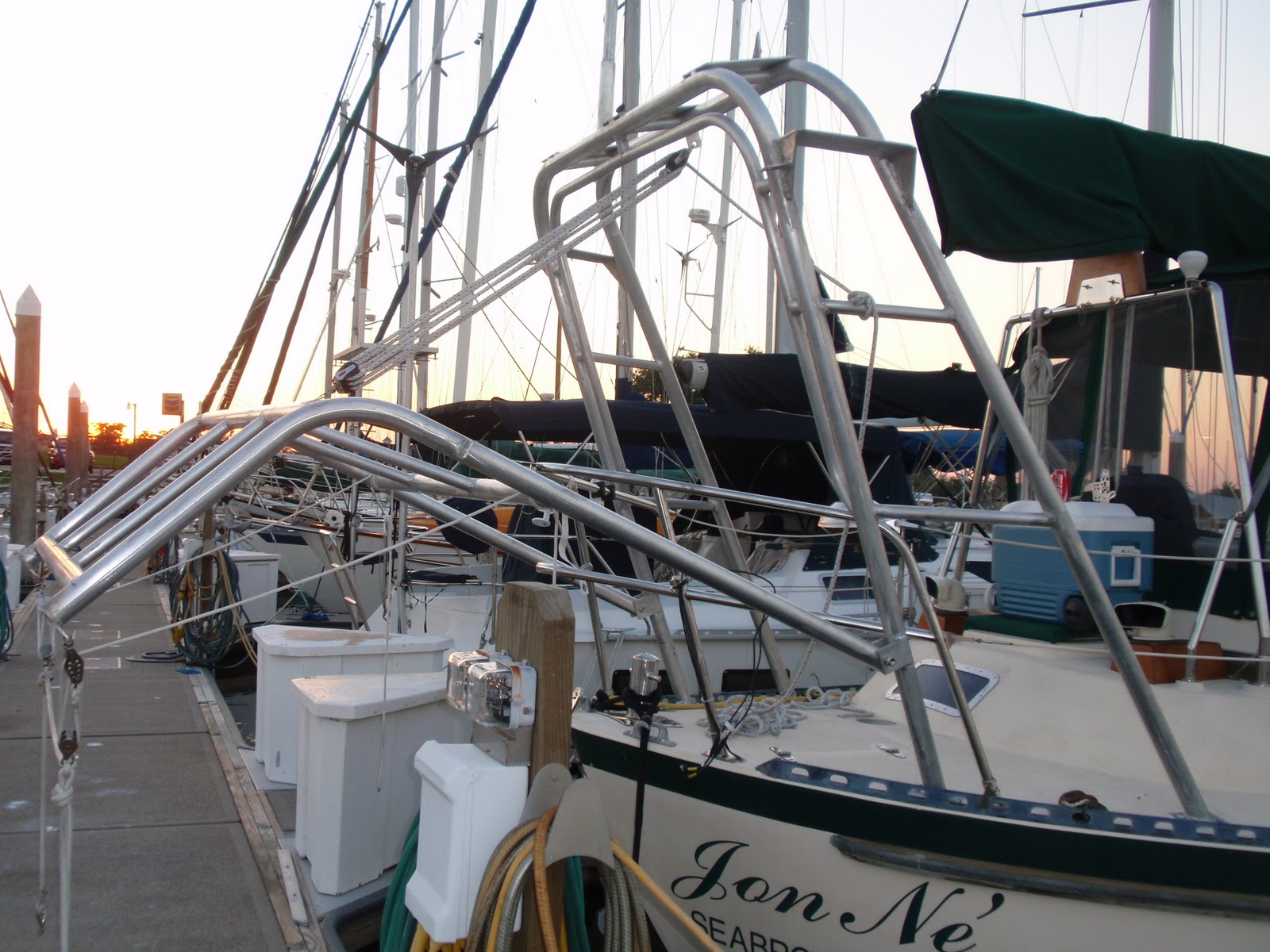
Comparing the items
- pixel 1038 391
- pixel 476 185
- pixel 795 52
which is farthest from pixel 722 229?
pixel 1038 391

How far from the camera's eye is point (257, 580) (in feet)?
35.8

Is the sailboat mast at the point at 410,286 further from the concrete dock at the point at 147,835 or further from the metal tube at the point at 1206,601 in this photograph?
the metal tube at the point at 1206,601

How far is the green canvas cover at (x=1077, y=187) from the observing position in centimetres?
370

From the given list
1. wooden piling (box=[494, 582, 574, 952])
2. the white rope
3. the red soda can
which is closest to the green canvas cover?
the white rope

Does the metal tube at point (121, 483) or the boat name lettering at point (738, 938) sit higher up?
the metal tube at point (121, 483)

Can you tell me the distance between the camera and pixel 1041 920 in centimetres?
298

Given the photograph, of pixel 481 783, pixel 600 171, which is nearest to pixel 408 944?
pixel 481 783

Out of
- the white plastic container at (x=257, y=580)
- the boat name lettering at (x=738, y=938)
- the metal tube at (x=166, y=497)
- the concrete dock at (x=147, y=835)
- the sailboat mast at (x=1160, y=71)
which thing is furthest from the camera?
the white plastic container at (x=257, y=580)

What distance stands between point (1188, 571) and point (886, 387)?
362 centimetres

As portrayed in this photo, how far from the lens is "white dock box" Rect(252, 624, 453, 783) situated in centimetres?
503

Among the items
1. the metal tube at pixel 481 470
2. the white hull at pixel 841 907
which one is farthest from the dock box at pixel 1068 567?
the metal tube at pixel 481 470

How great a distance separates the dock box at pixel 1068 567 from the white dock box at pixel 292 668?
9.57ft

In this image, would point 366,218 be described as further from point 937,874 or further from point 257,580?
point 937,874

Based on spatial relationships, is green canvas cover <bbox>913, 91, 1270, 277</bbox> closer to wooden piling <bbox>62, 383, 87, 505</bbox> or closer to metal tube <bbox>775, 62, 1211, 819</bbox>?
metal tube <bbox>775, 62, 1211, 819</bbox>
